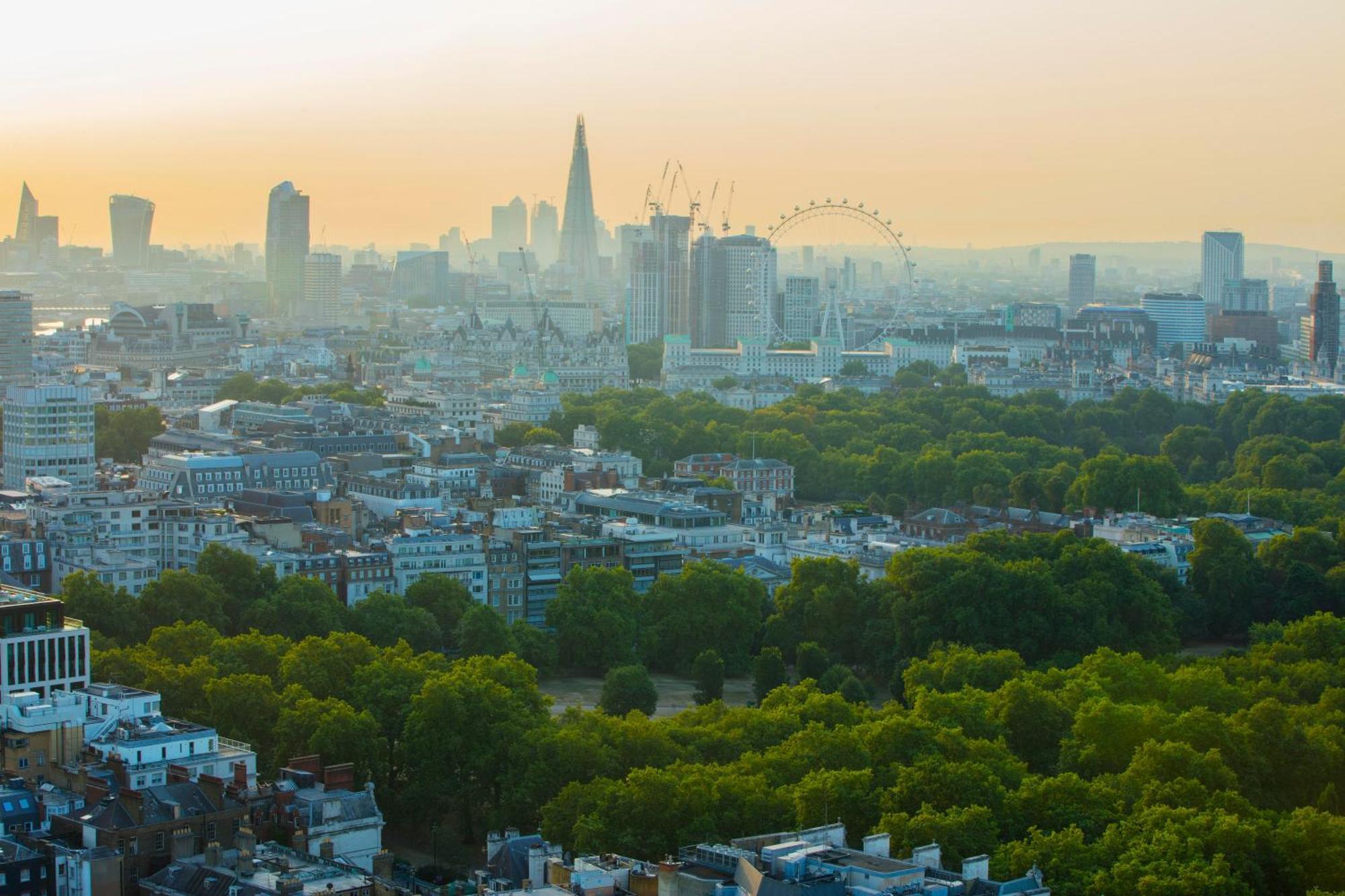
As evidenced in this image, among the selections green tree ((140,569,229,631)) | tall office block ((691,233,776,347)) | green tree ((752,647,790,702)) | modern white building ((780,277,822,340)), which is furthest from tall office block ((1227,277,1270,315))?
green tree ((140,569,229,631))

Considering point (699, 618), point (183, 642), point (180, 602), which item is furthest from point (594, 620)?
point (183, 642)

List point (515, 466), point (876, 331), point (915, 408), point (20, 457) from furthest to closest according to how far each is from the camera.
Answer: point (876, 331) < point (915, 408) < point (515, 466) < point (20, 457)

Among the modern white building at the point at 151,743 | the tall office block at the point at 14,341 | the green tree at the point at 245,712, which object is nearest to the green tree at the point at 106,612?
the green tree at the point at 245,712

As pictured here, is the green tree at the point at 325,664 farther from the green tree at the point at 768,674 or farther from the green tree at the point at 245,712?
the green tree at the point at 768,674

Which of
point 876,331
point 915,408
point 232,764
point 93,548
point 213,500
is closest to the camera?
point 232,764

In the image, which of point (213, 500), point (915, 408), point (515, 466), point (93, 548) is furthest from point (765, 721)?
point (915, 408)

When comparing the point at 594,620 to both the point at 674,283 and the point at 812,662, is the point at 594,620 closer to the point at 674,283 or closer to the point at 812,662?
the point at 812,662

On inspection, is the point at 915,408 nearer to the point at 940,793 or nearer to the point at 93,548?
Answer: the point at 93,548

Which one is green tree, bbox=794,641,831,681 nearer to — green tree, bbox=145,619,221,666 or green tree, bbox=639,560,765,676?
green tree, bbox=639,560,765,676
